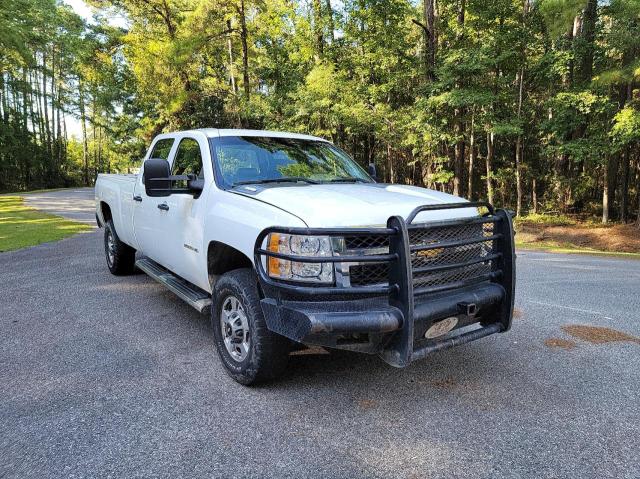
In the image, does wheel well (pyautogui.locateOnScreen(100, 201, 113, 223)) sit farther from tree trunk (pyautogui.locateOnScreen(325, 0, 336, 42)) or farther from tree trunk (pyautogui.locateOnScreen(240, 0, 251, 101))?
tree trunk (pyautogui.locateOnScreen(325, 0, 336, 42))

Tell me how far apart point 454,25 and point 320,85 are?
6.02 meters

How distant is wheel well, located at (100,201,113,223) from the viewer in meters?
6.83

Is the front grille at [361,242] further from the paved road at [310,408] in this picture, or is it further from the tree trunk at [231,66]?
the tree trunk at [231,66]

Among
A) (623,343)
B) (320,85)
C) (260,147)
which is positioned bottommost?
(623,343)

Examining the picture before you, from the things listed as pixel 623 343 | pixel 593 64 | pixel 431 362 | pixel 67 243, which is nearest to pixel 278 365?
pixel 431 362

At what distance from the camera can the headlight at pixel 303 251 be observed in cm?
279

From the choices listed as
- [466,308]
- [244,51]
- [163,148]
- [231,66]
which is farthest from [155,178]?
[231,66]

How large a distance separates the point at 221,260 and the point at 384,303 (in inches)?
61.2

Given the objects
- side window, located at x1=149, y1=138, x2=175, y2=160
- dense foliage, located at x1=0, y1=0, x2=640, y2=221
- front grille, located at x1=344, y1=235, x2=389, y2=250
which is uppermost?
dense foliage, located at x1=0, y1=0, x2=640, y2=221

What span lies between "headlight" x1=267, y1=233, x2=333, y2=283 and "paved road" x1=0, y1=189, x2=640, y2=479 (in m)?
0.90

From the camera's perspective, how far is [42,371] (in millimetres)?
3453

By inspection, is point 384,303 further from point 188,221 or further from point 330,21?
point 330,21

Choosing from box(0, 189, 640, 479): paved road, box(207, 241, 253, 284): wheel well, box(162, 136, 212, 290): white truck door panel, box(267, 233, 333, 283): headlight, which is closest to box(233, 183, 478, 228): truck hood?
box(267, 233, 333, 283): headlight

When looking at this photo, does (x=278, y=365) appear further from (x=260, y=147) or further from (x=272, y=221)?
(x=260, y=147)
